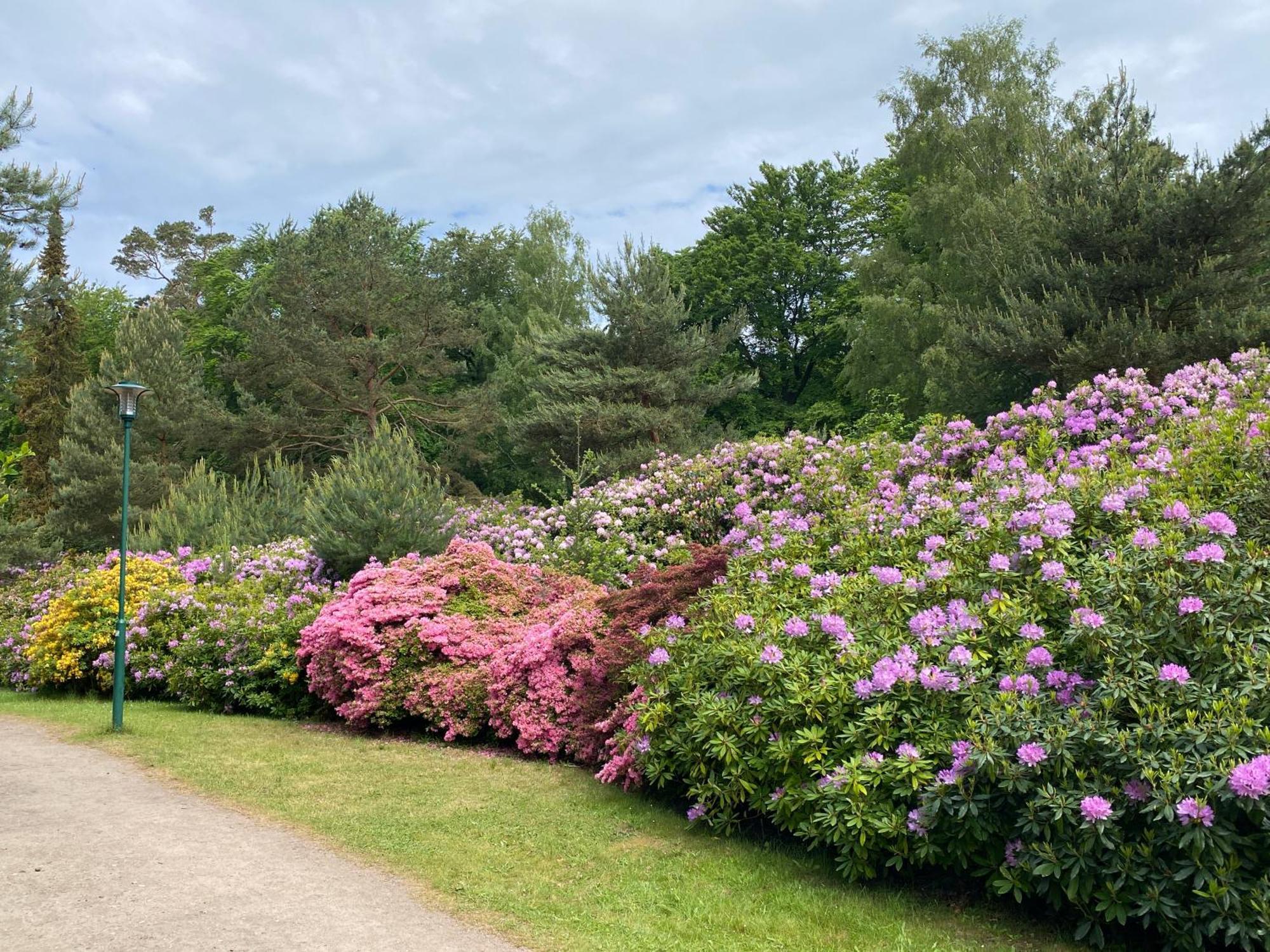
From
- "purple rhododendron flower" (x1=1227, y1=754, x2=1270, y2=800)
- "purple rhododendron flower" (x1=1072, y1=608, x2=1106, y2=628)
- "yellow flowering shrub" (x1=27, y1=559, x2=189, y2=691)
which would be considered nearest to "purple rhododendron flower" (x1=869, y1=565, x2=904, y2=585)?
"purple rhododendron flower" (x1=1072, y1=608, x2=1106, y2=628)

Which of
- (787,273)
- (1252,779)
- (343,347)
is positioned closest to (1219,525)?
(1252,779)

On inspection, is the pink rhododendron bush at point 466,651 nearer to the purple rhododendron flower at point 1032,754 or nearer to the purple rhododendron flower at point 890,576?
the purple rhododendron flower at point 890,576

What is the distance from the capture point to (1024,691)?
3867 millimetres

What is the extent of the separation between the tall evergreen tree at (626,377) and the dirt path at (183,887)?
15520 mm

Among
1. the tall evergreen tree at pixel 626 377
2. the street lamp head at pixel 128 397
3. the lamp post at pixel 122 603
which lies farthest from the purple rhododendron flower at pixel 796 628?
the tall evergreen tree at pixel 626 377

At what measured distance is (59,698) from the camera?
11977 mm

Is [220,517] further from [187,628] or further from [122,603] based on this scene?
[122,603]

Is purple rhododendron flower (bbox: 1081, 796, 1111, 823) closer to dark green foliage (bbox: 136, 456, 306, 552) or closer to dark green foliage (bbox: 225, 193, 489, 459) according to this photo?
dark green foliage (bbox: 136, 456, 306, 552)

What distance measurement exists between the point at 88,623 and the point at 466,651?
23.0ft

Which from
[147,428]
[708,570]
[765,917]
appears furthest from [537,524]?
[147,428]

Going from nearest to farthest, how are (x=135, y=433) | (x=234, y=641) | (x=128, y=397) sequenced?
(x=128, y=397)
(x=234, y=641)
(x=135, y=433)

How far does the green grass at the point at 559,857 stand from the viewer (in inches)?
148

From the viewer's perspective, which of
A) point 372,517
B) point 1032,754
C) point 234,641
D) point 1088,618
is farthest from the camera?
point 372,517

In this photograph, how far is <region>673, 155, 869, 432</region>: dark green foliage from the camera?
31156 mm
